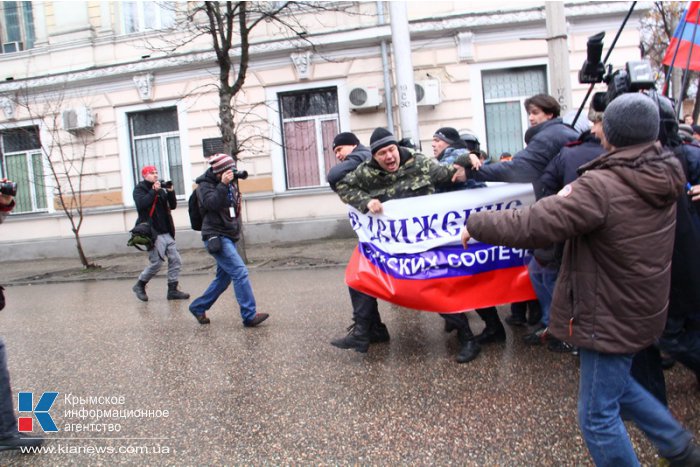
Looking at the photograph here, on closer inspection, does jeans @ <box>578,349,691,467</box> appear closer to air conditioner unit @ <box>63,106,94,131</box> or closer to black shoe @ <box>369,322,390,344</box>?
black shoe @ <box>369,322,390,344</box>

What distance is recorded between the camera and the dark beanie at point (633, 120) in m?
2.42

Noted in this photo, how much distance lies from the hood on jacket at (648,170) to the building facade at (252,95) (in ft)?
35.3

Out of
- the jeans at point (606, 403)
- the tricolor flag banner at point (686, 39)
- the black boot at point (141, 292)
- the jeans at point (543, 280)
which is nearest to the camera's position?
the jeans at point (606, 403)

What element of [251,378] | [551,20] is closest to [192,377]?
[251,378]

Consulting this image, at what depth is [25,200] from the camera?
16422mm

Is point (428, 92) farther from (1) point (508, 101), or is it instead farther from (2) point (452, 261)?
(2) point (452, 261)

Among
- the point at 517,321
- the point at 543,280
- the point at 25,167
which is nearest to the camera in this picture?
the point at 543,280

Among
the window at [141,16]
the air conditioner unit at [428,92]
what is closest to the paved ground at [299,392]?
the air conditioner unit at [428,92]

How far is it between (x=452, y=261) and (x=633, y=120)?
2185 mm

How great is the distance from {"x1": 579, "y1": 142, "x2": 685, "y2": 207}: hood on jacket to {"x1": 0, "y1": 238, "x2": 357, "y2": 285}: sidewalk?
8.13 metres

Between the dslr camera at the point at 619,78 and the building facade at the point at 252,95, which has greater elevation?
the building facade at the point at 252,95

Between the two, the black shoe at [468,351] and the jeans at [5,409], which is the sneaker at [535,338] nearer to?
the black shoe at [468,351]

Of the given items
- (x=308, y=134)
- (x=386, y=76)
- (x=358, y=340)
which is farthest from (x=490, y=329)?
(x=308, y=134)

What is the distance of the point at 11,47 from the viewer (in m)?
16.0
